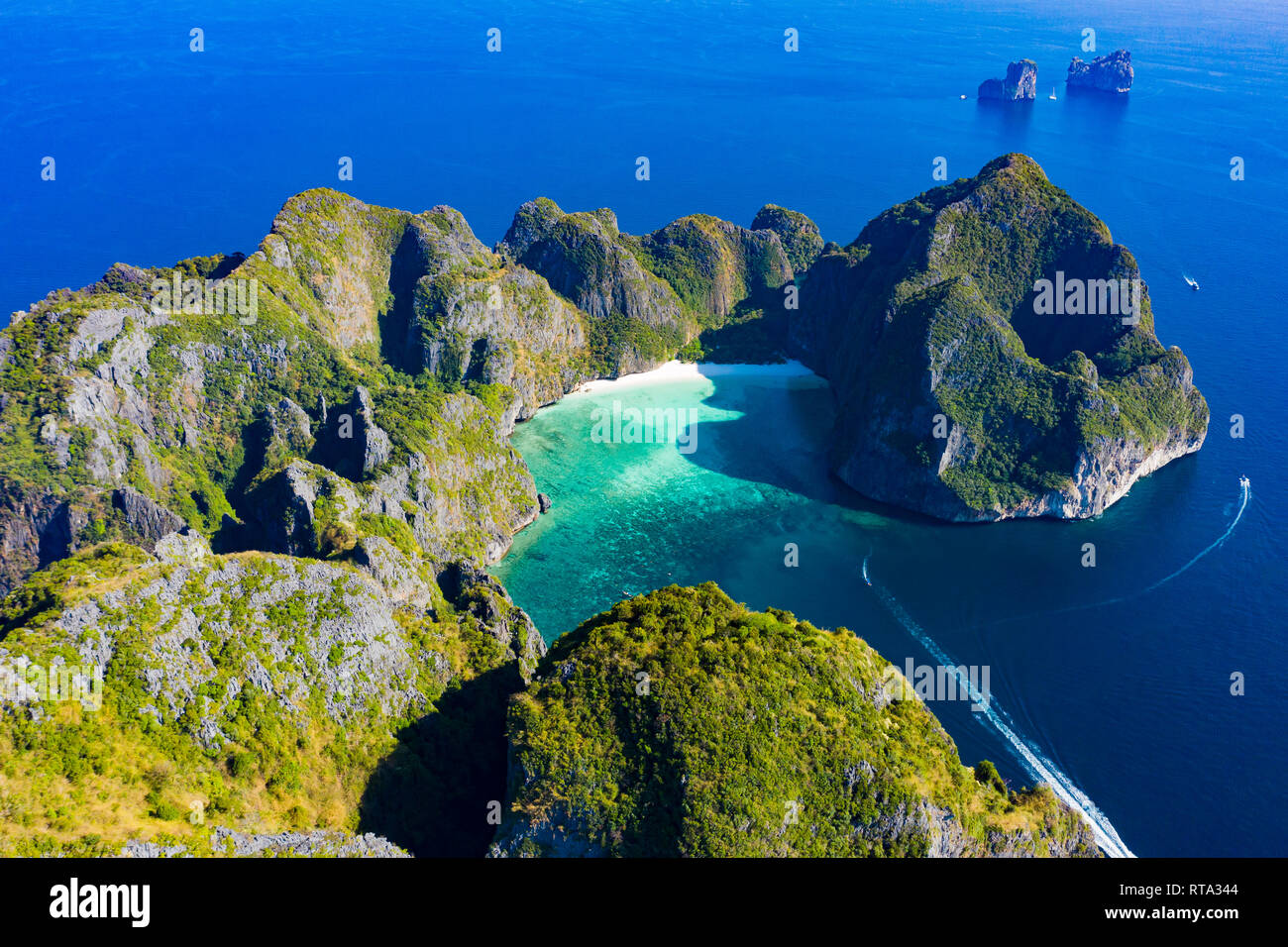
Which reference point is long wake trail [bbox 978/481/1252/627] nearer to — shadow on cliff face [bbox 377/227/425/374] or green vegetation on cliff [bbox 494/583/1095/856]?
green vegetation on cliff [bbox 494/583/1095/856]

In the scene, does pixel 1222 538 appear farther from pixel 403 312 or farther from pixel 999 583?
pixel 403 312

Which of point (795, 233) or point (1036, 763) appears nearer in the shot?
point (1036, 763)

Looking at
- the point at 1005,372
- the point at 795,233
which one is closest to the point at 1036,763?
the point at 1005,372

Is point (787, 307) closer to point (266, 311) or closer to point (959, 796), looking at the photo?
point (266, 311)

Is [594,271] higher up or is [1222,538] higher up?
[594,271]

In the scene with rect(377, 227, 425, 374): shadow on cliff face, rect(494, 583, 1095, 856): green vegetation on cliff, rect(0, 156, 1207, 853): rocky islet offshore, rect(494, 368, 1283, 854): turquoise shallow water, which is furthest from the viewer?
rect(377, 227, 425, 374): shadow on cliff face

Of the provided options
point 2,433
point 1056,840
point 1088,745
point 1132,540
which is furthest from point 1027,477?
point 2,433

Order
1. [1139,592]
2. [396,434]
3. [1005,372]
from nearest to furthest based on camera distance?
[1139,592] < [396,434] < [1005,372]

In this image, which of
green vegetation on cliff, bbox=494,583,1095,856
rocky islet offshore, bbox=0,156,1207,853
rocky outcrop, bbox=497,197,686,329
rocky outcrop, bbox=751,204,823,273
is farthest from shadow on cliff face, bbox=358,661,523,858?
rocky outcrop, bbox=751,204,823,273
